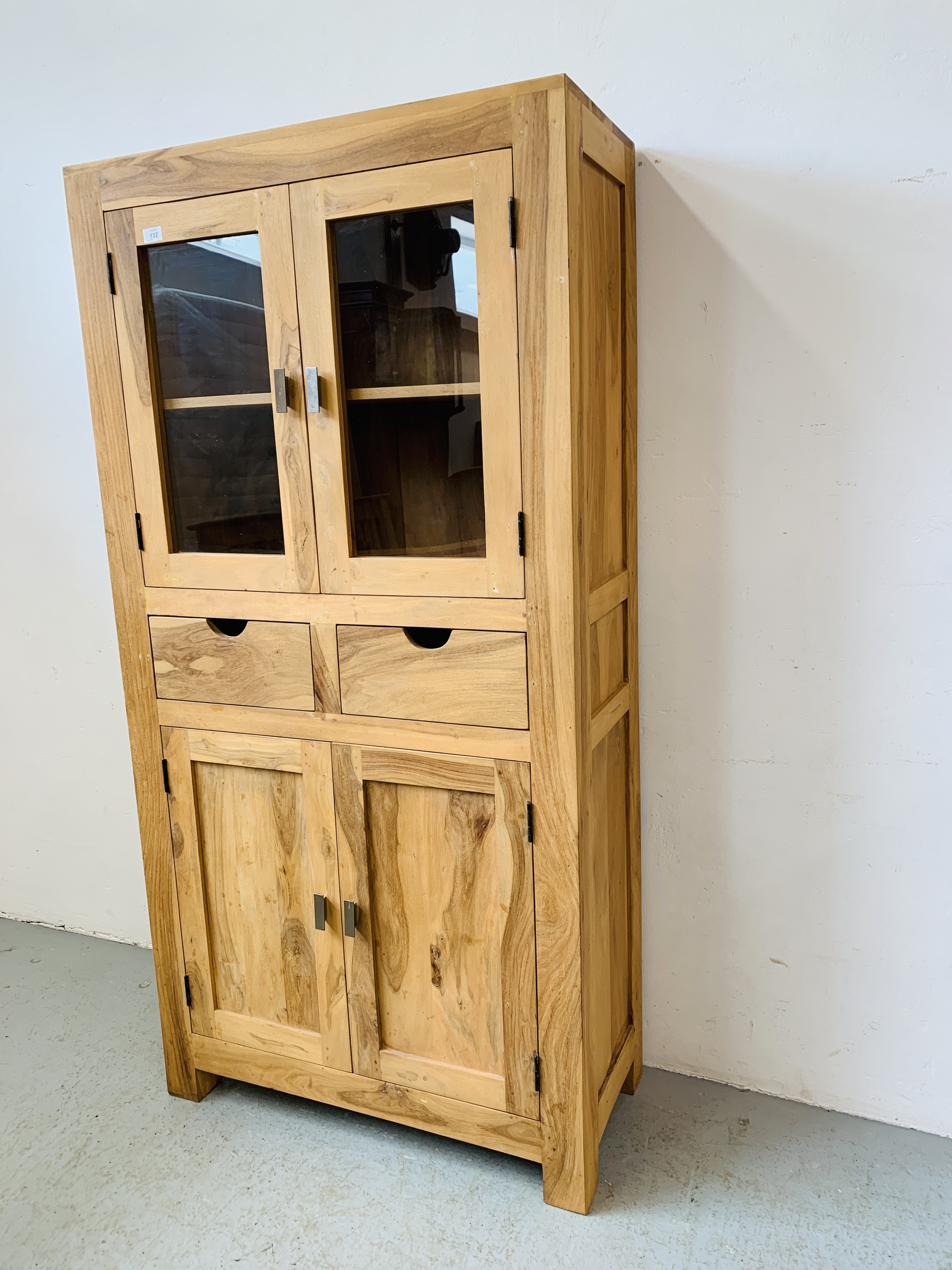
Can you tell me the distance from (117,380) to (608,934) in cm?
135

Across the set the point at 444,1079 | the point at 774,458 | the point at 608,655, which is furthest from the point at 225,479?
the point at 444,1079

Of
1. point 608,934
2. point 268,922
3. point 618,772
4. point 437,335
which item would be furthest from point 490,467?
point 268,922

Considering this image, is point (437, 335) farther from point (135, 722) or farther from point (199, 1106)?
point (199, 1106)

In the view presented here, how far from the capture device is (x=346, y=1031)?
1767mm

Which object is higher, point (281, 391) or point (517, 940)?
point (281, 391)

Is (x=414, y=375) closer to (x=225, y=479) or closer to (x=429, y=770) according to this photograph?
(x=225, y=479)

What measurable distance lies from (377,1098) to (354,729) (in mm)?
715

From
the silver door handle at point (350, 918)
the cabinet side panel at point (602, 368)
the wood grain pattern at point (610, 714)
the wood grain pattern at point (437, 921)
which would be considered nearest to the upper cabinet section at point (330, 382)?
the cabinet side panel at point (602, 368)

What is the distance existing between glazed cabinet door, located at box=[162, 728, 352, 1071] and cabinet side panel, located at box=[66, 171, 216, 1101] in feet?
0.11

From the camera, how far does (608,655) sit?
1.67m

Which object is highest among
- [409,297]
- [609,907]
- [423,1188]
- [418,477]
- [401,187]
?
[401,187]

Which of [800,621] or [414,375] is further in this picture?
[800,621]

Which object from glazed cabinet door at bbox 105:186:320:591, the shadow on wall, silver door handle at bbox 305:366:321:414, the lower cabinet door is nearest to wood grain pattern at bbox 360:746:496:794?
the lower cabinet door

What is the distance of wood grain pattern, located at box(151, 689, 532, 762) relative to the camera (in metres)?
1.53
